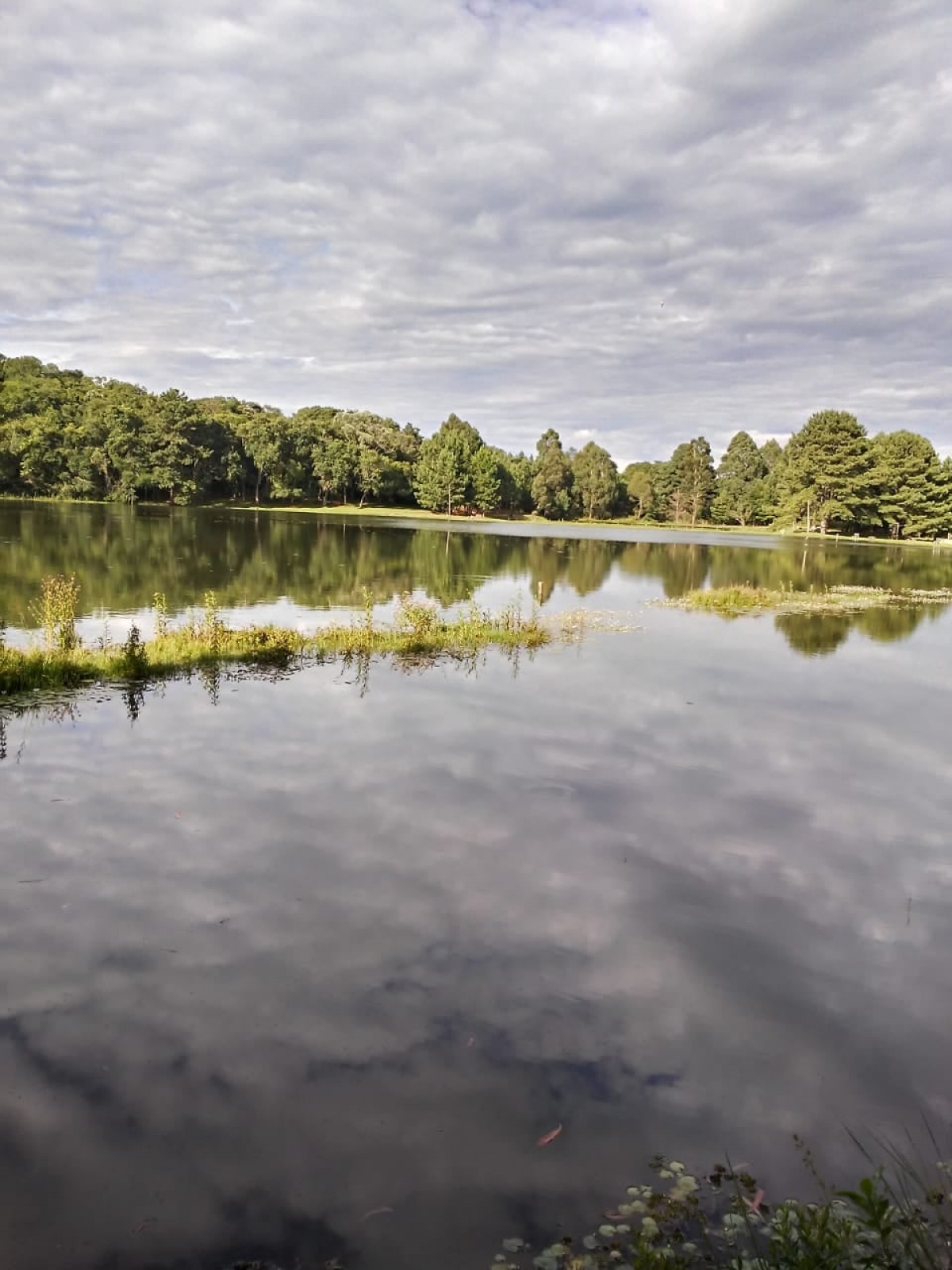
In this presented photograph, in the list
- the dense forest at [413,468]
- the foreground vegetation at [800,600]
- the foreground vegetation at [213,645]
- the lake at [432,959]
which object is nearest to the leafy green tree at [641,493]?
the dense forest at [413,468]

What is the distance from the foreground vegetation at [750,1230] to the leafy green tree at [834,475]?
11408 centimetres

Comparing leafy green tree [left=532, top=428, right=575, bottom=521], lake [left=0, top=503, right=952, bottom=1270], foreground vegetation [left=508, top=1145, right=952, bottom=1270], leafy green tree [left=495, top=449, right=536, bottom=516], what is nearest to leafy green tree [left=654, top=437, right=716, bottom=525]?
leafy green tree [left=532, top=428, right=575, bottom=521]

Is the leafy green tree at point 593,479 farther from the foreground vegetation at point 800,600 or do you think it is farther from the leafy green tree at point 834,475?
the foreground vegetation at point 800,600

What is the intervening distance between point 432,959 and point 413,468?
13512 centimetres

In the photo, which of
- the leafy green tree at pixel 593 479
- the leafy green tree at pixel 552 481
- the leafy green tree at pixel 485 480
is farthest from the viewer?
the leafy green tree at pixel 593 479

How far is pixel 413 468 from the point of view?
138750 mm

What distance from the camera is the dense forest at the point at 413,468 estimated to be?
103 metres

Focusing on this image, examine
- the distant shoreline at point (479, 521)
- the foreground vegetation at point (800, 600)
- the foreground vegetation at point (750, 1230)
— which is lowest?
the foreground vegetation at point (750, 1230)

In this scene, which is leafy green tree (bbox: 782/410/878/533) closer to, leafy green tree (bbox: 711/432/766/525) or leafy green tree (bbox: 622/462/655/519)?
leafy green tree (bbox: 711/432/766/525)

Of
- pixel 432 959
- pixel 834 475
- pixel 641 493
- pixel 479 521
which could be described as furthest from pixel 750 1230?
pixel 641 493

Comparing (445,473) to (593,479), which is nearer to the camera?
(445,473)

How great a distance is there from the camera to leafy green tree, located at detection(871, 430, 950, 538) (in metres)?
107

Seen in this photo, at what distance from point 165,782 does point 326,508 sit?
367ft

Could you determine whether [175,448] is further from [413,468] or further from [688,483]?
[688,483]
